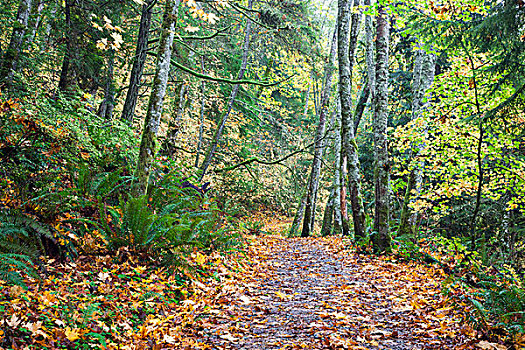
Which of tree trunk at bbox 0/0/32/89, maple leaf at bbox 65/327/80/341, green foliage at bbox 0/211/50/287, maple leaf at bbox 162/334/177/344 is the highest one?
tree trunk at bbox 0/0/32/89

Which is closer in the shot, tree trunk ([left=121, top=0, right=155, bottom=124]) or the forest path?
the forest path

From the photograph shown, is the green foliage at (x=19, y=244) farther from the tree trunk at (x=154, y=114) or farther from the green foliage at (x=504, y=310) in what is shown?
the green foliage at (x=504, y=310)

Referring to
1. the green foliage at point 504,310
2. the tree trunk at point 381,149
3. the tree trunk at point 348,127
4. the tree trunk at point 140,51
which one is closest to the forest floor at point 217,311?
the green foliage at point 504,310

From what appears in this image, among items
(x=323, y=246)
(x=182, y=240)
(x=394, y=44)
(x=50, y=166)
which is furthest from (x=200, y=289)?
(x=394, y=44)

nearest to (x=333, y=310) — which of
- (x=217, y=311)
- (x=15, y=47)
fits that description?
(x=217, y=311)

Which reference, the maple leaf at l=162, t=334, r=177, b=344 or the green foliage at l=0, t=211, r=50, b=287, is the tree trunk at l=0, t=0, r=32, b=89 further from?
the maple leaf at l=162, t=334, r=177, b=344

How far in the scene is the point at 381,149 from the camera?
8320 millimetres

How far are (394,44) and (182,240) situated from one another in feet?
44.5

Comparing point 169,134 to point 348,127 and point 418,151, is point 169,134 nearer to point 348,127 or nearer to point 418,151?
point 348,127

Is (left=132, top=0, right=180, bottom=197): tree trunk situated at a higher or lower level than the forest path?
higher

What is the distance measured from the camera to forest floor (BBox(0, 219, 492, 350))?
9.64 feet

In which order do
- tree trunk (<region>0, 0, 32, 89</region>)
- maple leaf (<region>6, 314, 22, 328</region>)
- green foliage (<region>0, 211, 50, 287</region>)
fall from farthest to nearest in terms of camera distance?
1. tree trunk (<region>0, 0, 32, 89</region>)
2. green foliage (<region>0, 211, 50, 287</region>)
3. maple leaf (<region>6, 314, 22, 328</region>)

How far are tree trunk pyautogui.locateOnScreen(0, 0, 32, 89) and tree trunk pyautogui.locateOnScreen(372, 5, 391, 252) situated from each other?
7.27 metres

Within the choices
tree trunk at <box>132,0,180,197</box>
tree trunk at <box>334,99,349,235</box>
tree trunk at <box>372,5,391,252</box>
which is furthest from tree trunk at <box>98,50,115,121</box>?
tree trunk at <box>334,99,349,235</box>
